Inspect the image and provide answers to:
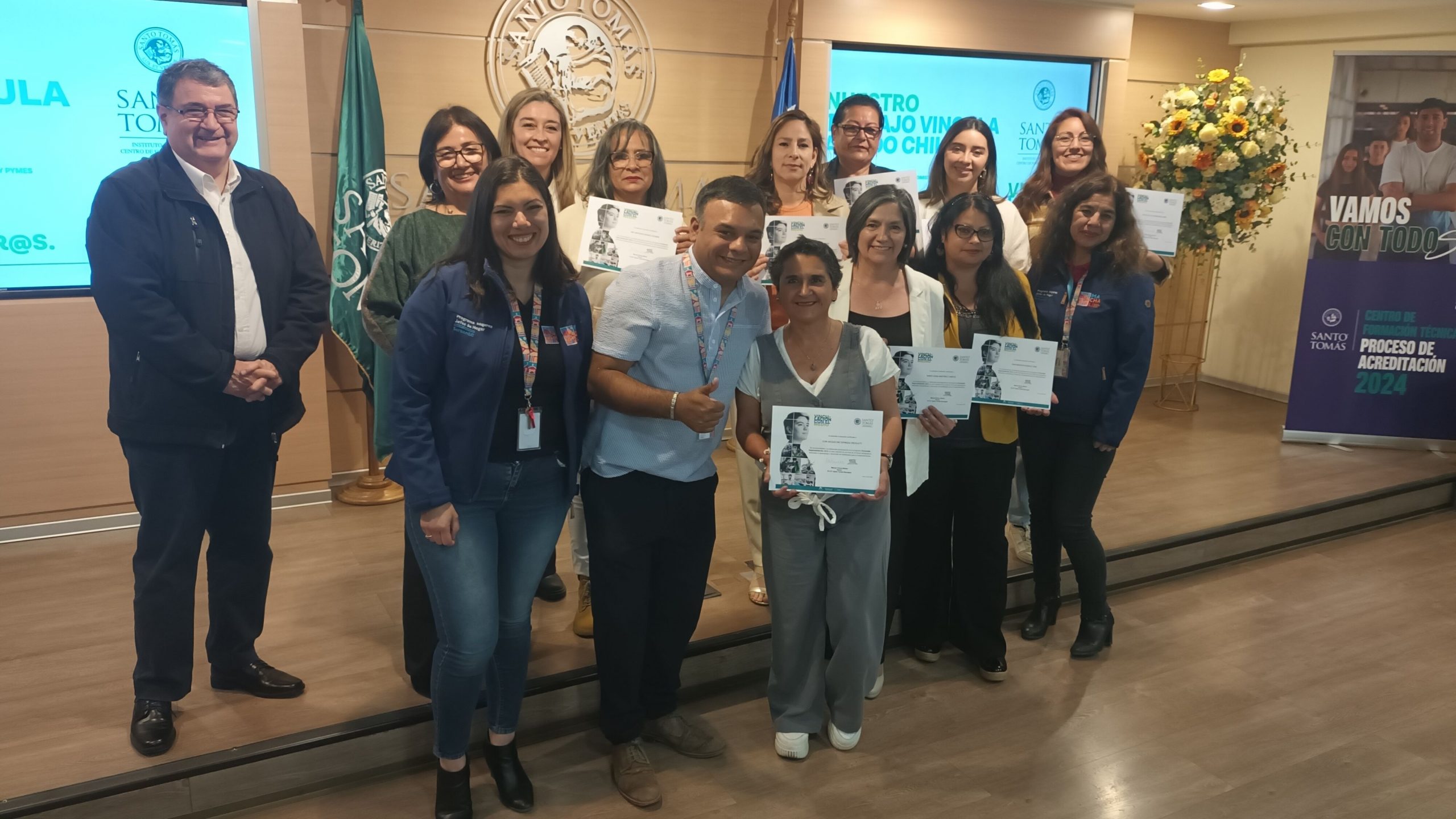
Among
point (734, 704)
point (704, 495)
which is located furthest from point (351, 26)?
point (734, 704)

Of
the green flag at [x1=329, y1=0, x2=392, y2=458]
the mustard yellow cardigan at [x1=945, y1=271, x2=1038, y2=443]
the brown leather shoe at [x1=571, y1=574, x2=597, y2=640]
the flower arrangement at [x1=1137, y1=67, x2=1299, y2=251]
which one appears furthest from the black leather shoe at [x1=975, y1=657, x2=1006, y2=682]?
the flower arrangement at [x1=1137, y1=67, x2=1299, y2=251]

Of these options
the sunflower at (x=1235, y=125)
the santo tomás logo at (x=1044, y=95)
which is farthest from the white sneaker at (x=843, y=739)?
the santo tomás logo at (x=1044, y=95)

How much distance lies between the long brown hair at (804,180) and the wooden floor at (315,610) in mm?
1414

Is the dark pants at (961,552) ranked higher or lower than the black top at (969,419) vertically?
lower

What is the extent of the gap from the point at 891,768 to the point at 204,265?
225 centimetres

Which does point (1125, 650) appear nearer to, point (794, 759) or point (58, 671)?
point (794, 759)

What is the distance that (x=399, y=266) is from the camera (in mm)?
2637

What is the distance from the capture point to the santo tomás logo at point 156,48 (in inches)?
157

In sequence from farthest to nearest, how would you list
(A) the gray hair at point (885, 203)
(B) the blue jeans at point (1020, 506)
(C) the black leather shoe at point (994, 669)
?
(B) the blue jeans at point (1020, 506), (C) the black leather shoe at point (994, 669), (A) the gray hair at point (885, 203)

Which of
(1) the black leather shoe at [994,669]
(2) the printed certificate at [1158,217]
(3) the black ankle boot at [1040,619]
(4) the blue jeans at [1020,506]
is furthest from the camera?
(4) the blue jeans at [1020,506]

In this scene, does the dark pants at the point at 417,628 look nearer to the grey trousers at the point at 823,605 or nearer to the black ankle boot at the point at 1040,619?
the grey trousers at the point at 823,605

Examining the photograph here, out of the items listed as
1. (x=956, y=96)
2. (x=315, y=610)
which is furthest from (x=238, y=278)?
(x=956, y=96)

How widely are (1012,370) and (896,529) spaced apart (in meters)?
0.60

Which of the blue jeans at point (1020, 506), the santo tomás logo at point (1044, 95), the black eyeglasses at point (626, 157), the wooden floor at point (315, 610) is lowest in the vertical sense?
the wooden floor at point (315, 610)
